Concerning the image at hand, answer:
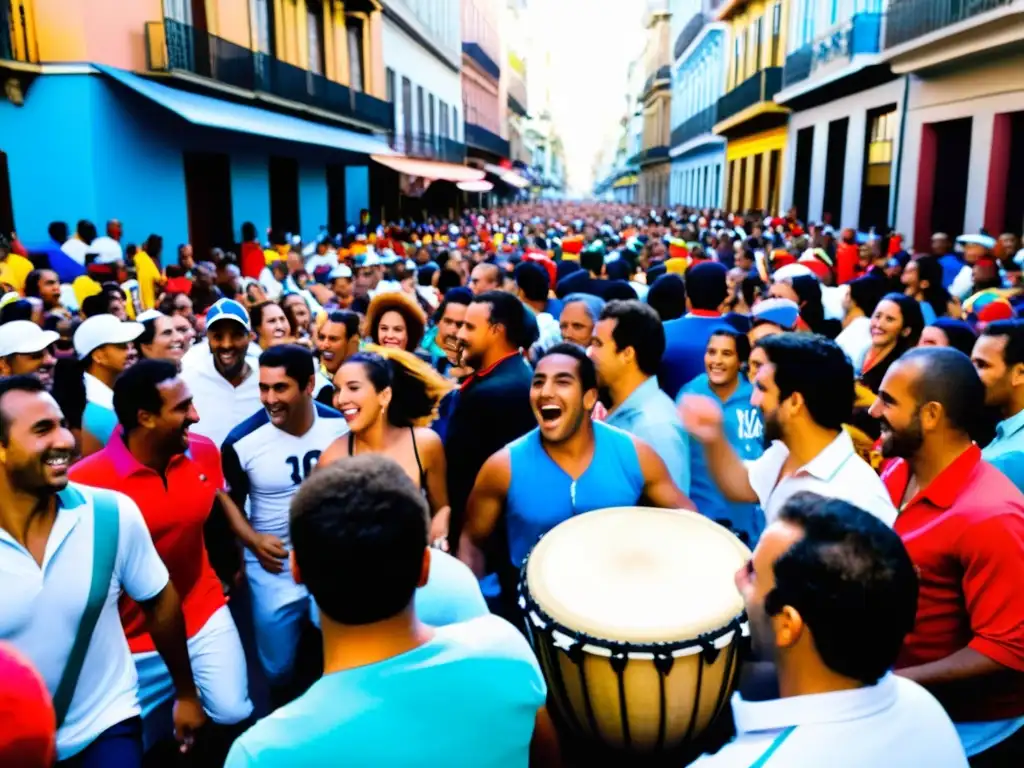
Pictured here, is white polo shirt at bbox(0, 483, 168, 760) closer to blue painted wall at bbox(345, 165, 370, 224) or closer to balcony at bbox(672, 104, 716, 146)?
blue painted wall at bbox(345, 165, 370, 224)

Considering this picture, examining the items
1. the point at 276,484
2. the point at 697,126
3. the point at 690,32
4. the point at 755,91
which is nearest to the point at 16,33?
the point at 276,484

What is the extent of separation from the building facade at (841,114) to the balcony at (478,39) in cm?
2726

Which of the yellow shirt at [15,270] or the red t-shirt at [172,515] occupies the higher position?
the yellow shirt at [15,270]

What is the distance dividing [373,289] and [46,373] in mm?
4951

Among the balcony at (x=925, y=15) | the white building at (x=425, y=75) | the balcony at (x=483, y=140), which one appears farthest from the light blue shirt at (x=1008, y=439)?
the balcony at (x=483, y=140)

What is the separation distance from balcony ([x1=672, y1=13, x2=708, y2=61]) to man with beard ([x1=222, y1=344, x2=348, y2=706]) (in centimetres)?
4518

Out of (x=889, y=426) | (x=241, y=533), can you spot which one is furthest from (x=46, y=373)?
(x=889, y=426)

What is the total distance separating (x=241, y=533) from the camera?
3.86 metres

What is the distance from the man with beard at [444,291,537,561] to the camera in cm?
399

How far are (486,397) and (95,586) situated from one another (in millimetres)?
1909

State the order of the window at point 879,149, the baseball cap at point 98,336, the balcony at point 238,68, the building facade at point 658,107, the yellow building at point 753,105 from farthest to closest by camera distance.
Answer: the building facade at point 658,107 < the yellow building at point 753,105 < the window at point 879,149 < the balcony at point 238,68 < the baseball cap at point 98,336

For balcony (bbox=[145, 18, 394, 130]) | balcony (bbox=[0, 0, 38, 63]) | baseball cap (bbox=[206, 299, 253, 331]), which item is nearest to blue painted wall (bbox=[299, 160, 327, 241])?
balcony (bbox=[145, 18, 394, 130])

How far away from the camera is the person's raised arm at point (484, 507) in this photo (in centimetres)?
325

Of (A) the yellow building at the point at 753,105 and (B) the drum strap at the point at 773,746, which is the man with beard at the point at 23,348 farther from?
(A) the yellow building at the point at 753,105
